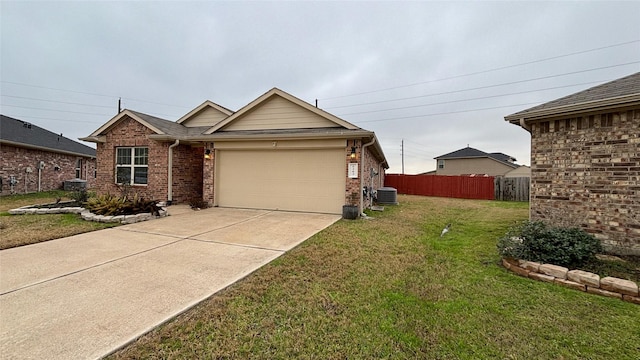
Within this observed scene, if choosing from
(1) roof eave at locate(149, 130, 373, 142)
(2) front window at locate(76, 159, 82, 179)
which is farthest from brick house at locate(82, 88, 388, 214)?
(2) front window at locate(76, 159, 82, 179)

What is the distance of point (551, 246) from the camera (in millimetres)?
3842

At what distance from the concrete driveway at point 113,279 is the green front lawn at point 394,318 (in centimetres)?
33

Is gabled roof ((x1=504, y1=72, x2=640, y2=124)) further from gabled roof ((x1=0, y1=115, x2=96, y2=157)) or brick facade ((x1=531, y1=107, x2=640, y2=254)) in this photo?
gabled roof ((x1=0, y1=115, x2=96, y2=157))

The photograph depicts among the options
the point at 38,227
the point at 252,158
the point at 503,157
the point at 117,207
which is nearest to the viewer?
the point at 38,227

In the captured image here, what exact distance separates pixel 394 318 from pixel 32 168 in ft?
68.6

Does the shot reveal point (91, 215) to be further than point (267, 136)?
No

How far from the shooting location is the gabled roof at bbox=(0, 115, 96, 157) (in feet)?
43.6

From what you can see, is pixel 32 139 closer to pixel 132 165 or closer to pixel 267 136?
pixel 132 165

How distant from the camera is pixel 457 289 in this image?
323cm

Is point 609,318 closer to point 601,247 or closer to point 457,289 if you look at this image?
point 457,289

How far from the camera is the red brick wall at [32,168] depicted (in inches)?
508

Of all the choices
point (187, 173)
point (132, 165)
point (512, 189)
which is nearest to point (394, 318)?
point (187, 173)

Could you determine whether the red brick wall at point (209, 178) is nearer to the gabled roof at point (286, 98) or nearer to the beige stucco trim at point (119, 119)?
the gabled roof at point (286, 98)

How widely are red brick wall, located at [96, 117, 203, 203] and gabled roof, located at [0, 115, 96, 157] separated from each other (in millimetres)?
6492
